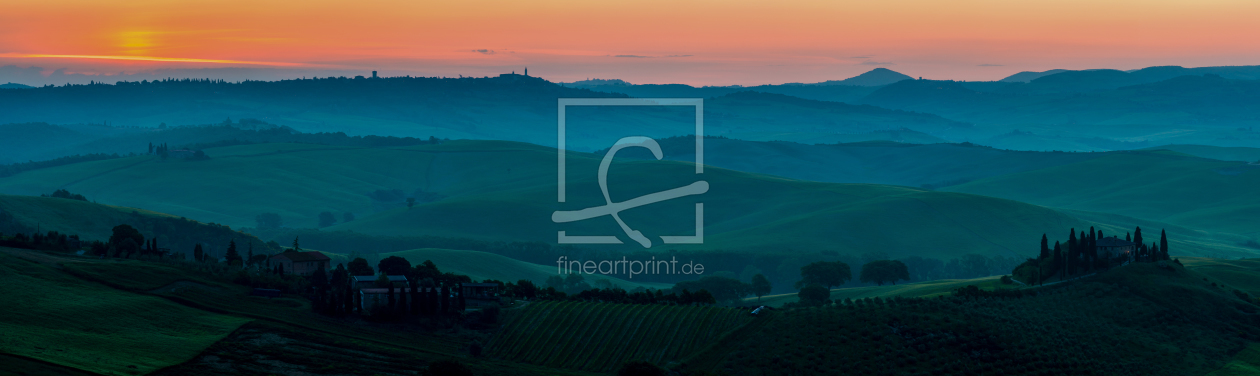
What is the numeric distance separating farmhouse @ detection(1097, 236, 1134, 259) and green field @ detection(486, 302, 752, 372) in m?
40.3

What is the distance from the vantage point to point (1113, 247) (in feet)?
357

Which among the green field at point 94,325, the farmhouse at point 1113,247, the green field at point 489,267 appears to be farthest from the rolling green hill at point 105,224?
the farmhouse at point 1113,247

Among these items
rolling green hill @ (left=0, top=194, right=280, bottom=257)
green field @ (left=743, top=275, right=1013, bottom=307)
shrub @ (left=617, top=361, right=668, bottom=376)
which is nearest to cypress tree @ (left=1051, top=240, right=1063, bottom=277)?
green field @ (left=743, top=275, right=1013, bottom=307)

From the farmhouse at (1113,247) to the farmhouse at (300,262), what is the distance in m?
81.7

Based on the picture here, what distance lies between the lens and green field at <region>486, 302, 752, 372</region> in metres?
86.1

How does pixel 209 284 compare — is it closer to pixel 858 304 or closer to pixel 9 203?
pixel 858 304

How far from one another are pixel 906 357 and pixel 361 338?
4226 centimetres

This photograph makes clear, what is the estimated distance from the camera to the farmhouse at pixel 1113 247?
10800cm

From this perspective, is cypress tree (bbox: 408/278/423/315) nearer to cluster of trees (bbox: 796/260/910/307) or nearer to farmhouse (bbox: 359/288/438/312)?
farmhouse (bbox: 359/288/438/312)

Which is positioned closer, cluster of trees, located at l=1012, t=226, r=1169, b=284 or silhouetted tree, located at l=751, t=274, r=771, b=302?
cluster of trees, located at l=1012, t=226, r=1169, b=284

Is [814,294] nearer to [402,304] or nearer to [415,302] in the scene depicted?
[415,302]

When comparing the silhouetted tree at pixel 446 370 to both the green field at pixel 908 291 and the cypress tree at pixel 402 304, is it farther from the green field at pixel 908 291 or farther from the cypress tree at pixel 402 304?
the green field at pixel 908 291

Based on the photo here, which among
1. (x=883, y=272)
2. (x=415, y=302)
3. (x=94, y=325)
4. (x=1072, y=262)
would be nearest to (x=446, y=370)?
(x=415, y=302)

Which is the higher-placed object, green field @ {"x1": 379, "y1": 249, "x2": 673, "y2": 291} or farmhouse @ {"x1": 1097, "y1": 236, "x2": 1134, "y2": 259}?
farmhouse @ {"x1": 1097, "y1": 236, "x2": 1134, "y2": 259}
